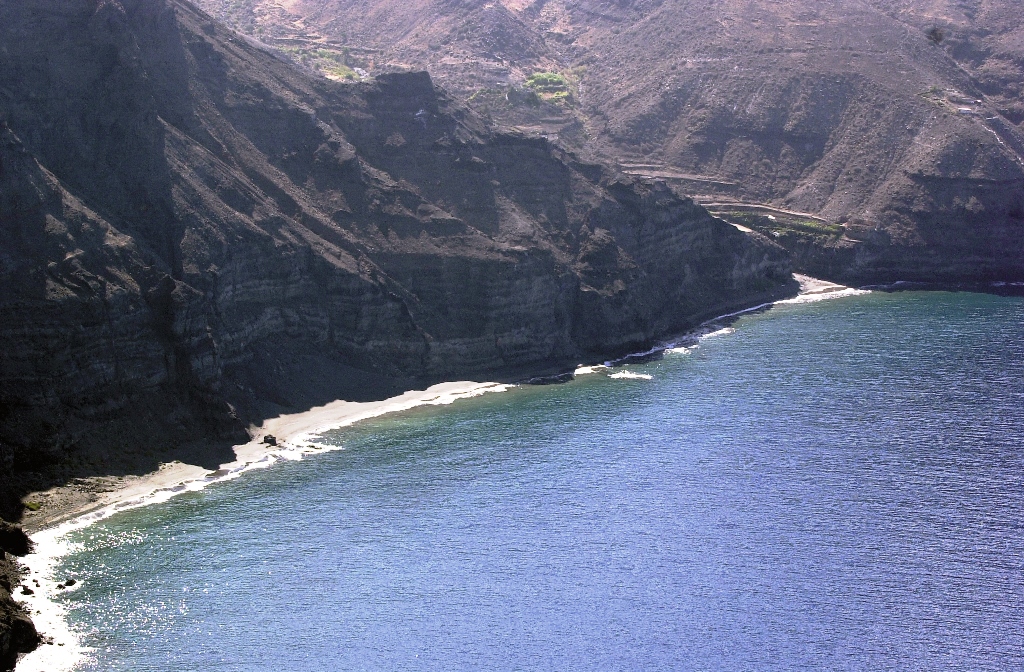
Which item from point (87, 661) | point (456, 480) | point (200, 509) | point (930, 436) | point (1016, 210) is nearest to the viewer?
point (87, 661)

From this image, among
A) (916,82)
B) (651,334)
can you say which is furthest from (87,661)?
(916,82)

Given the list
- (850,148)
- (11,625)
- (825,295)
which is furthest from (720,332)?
(11,625)

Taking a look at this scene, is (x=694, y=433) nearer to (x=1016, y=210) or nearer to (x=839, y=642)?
(x=839, y=642)

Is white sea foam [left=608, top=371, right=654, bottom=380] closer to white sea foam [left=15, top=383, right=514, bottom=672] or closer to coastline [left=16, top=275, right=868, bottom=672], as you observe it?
coastline [left=16, top=275, right=868, bottom=672]

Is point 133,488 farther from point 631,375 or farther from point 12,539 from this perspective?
point 631,375

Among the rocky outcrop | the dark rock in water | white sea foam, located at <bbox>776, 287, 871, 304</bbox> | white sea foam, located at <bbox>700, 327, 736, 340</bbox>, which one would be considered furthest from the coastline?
white sea foam, located at <bbox>776, 287, 871, 304</bbox>

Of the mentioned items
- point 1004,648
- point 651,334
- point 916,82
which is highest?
point 916,82
